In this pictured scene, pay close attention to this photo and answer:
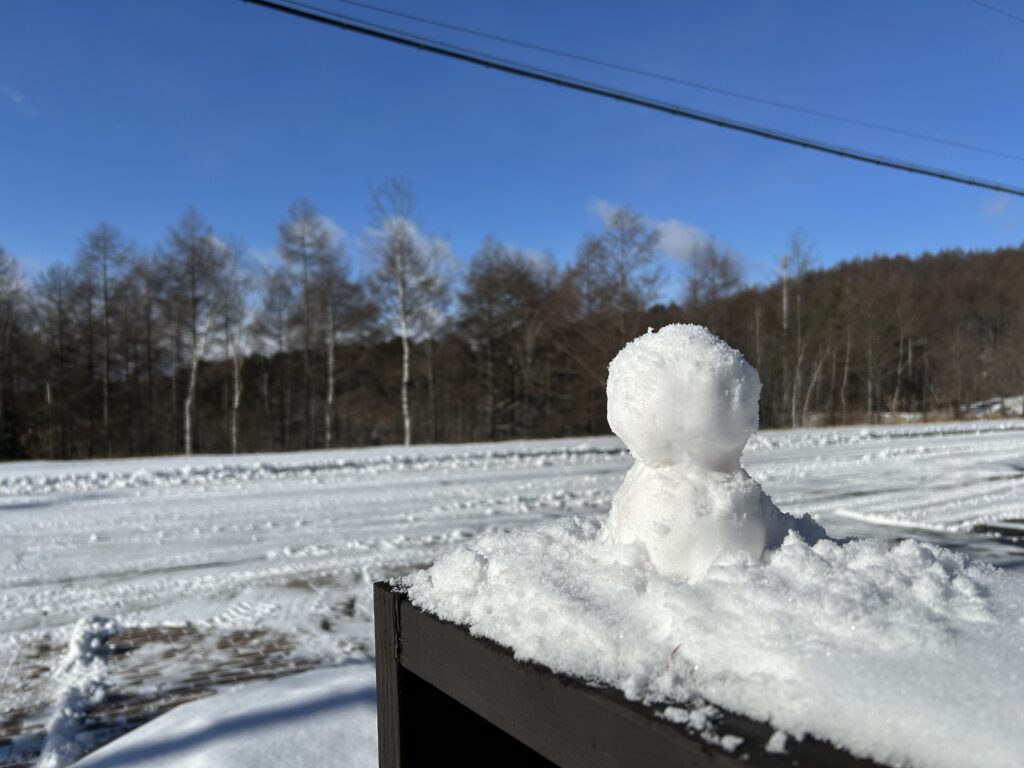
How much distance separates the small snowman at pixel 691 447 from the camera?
3.62ft

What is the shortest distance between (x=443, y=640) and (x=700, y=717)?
0.53m

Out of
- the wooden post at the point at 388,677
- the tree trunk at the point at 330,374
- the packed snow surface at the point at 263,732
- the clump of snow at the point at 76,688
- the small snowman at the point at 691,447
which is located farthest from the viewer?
the tree trunk at the point at 330,374

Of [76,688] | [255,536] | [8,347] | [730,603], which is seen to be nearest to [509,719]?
[730,603]

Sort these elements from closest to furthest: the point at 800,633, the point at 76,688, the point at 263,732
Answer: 1. the point at 800,633
2. the point at 263,732
3. the point at 76,688

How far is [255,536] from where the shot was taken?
644 cm

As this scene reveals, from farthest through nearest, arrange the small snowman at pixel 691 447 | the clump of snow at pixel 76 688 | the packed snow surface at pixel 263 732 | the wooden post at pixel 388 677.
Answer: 1. the clump of snow at pixel 76 688
2. the packed snow surface at pixel 263 732
3. the wooden post at pixel 388 677
4. the small snowman at pixel 691 447

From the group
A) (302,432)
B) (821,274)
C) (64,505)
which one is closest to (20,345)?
(302,432)

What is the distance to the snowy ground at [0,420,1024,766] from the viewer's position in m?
3.46

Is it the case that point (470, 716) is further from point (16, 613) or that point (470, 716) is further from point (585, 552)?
point (16, 613)

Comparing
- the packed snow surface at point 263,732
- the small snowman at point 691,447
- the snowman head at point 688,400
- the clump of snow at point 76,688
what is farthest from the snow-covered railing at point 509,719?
the clump of snow at point 76,688

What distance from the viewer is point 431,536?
6.27m

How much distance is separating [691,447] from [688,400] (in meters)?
0.09

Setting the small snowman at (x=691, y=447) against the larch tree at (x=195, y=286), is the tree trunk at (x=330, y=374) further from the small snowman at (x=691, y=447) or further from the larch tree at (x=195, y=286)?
the small snowman at (x=691, y=447)

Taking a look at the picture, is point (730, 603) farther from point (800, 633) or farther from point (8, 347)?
point (8, 347)
